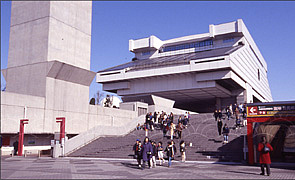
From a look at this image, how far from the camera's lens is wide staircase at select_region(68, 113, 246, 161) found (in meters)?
19.8

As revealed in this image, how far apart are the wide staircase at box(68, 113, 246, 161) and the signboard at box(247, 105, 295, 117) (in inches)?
129

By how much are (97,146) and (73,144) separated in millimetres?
2054

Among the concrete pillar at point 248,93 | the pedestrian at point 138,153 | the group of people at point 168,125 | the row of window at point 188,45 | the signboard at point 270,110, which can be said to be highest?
the row of window at point 188,45

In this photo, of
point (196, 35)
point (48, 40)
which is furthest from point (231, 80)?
point (48, 40)

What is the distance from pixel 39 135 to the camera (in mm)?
30109

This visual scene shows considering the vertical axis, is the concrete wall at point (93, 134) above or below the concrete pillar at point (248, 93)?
below

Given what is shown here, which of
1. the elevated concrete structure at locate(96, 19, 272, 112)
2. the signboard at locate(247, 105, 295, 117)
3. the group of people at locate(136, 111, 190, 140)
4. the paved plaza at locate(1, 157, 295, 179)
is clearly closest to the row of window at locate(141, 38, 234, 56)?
the elevated concrete structure at locate(96, 19, 272, 112)

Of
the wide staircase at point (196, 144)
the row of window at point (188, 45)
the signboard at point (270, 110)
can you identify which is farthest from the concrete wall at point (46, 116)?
the row of window at point (188, 45)

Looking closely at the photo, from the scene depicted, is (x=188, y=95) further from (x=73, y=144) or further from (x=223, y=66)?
(x=73, y=144)

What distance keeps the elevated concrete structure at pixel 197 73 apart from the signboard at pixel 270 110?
111ft

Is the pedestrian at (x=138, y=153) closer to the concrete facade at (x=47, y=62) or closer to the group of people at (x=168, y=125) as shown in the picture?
the group of people at (x=168, y=125)

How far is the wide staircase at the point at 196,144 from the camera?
19.8 meters

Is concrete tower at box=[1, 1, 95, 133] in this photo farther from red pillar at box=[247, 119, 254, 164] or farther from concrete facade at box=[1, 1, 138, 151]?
red pillar at box=[247, 119, 254, 164]

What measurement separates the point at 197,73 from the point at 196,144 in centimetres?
3322
